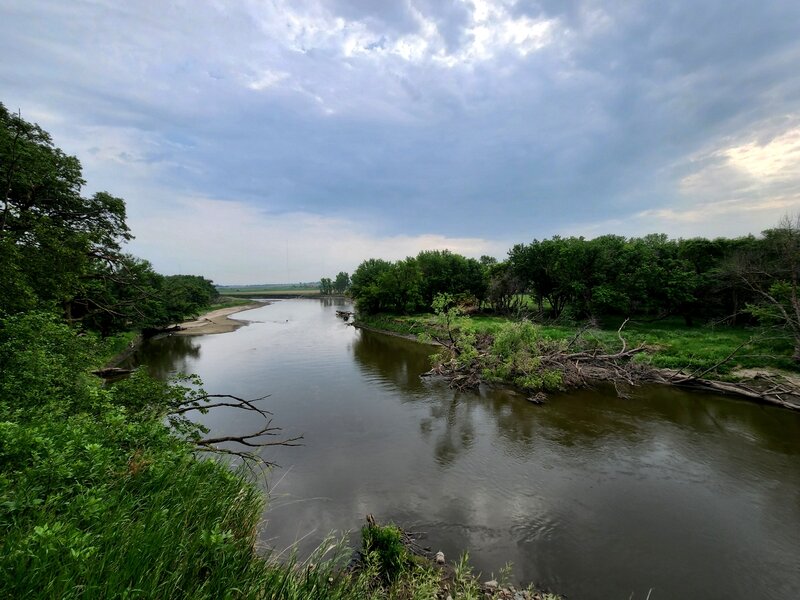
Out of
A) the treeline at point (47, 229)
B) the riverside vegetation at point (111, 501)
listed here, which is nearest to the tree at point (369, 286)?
the treeline at point (47, 229)

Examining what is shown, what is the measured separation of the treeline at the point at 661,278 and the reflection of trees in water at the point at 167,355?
41.6 m

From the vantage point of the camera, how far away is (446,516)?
11.3 meters

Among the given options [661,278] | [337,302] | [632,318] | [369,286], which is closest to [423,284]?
[369,286]

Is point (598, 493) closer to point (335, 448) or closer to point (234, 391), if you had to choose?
point (335, 448)

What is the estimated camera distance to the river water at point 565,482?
947 cm

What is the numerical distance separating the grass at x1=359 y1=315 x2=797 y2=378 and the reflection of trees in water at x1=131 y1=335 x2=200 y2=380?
102 feet

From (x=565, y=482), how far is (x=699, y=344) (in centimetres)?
2330

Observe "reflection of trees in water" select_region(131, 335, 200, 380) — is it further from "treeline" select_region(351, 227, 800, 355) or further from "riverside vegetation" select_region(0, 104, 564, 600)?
"treeline" select_region(351, 227, 800, 355)

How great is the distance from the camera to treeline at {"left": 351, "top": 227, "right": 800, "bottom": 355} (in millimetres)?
25880

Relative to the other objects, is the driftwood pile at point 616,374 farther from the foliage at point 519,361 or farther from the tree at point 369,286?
the tree at point 369,286

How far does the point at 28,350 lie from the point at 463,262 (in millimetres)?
61600

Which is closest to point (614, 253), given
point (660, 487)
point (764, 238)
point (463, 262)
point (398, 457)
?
point (764, 238)

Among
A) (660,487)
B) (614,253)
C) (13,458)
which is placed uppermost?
(614,253)

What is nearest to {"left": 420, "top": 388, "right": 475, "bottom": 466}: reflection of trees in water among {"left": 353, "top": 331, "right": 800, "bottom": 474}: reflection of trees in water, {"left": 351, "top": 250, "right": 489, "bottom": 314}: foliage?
{"left": 353, "top": 331, "right": 800, "bottom": 474}: reflection of trees in water
